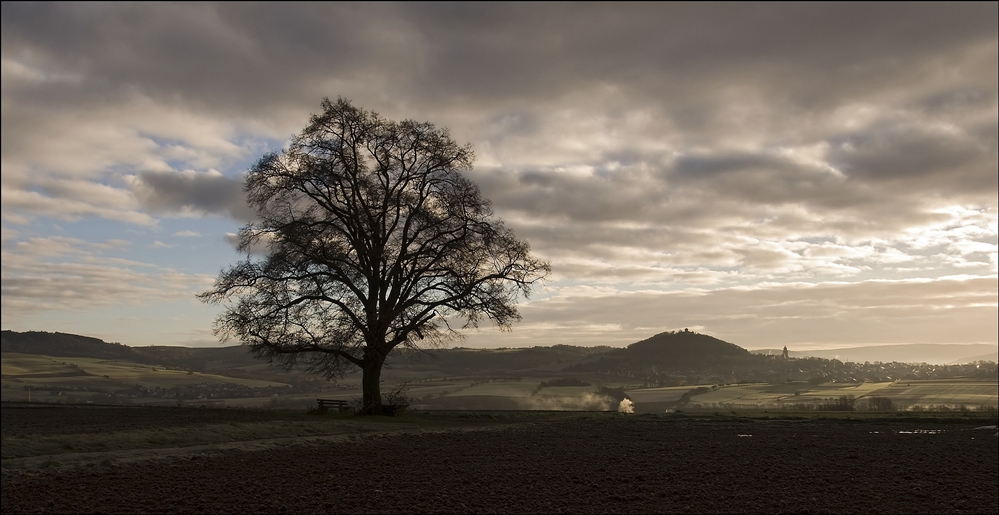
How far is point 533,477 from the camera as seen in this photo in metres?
16.8

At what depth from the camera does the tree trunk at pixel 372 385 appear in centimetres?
3366

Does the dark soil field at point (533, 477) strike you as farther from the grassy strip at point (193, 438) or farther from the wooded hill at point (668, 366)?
the wooded hill at point (668, 366)

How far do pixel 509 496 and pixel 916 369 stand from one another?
6647 inches

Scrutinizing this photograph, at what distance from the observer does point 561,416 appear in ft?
132

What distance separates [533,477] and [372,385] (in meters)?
18.5

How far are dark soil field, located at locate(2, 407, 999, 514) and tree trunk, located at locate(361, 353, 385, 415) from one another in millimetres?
7312

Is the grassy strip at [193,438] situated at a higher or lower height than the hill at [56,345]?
lower

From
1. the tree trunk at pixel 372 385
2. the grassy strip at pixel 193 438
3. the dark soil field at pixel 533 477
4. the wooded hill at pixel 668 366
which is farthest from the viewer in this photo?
the wooded hill at pixel 668 366

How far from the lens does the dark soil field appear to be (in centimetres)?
1313

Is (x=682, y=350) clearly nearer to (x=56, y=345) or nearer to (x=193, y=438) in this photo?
(x=193, y=438)

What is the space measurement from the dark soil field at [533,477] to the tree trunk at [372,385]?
24.0 feet

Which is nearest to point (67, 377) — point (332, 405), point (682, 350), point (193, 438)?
point (193, 438)

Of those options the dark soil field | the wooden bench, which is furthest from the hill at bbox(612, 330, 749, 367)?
the dark soil field

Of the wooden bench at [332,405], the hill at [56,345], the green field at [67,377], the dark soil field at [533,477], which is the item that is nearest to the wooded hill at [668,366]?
the wooden bench at [332,405]
